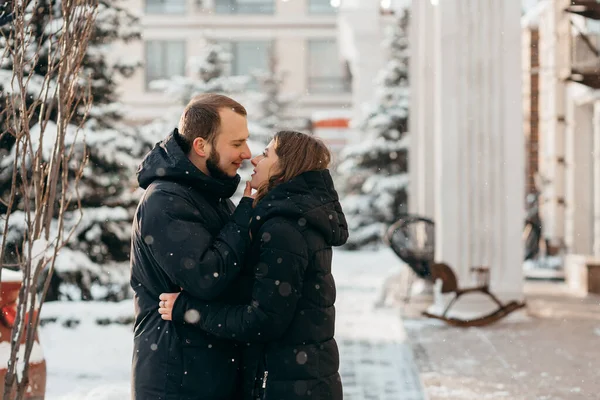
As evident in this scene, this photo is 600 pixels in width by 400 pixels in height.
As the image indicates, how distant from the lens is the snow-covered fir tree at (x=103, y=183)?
1070 centimetres

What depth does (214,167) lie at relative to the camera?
10.8 feet

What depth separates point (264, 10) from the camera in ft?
139

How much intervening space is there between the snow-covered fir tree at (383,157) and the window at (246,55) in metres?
15.5

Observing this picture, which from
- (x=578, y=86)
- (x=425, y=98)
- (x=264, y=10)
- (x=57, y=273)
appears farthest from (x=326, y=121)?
(x=57, y=273)

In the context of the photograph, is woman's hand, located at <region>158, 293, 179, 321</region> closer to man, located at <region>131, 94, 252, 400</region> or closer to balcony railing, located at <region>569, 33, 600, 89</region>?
man, located at <region>131, 94, 252, 400</region>

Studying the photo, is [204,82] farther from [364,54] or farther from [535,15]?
[364,54]

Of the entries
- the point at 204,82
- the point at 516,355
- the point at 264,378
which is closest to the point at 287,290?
the point at 264,378

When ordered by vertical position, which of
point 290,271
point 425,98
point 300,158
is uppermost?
point 425,98

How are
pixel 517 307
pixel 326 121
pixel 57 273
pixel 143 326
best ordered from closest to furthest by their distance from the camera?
1. pixel 143 326
2. pixel 517 307
3. pixel 57 273
4. pixel 326 121

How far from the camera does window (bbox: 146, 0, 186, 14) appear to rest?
41781mm

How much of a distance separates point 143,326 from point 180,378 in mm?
255

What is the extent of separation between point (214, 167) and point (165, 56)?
129 ft

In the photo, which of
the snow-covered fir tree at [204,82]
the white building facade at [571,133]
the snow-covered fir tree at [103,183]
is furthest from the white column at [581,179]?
the snow-covered fir tree at [103,183]

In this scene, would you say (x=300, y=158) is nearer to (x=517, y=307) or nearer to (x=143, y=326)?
(x=143, y=326)
